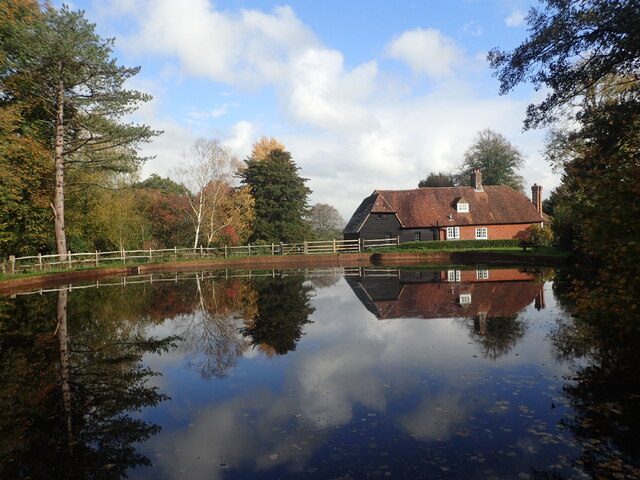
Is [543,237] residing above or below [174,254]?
above

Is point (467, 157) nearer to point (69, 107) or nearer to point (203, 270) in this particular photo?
point (203, 270)

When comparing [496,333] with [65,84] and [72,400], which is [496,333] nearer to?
[72,400]

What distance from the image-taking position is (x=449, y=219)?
135ft

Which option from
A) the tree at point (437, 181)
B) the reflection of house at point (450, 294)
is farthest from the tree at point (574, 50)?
the tree at point (437, 181)

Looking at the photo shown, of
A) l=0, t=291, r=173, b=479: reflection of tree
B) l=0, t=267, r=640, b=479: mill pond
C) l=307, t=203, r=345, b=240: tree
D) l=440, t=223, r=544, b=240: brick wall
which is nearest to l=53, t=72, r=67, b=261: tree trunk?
l=0, t=267, r=640, b=479: mill pond

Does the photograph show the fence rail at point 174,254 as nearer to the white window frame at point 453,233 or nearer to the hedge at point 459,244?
the hedge at point 459,244

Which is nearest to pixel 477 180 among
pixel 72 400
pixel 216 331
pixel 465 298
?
pixel 465 298

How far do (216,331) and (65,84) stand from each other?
22.9 meters

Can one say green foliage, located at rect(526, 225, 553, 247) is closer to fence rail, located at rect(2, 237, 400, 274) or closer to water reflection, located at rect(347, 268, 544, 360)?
fence rail, located at rect(2, 237, 400, 274)

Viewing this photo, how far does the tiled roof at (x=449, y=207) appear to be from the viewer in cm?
4116

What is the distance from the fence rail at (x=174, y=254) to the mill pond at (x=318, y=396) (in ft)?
51.6

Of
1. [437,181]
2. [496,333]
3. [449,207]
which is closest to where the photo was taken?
[496,333]

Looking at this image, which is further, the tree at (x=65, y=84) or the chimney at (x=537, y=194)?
the chimney at (x=537, y=194)

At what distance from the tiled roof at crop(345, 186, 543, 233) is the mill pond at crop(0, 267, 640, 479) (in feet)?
96.4
